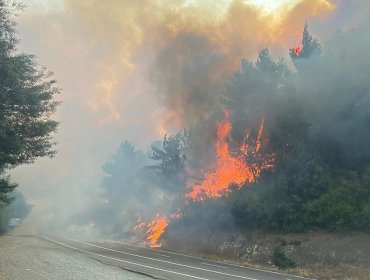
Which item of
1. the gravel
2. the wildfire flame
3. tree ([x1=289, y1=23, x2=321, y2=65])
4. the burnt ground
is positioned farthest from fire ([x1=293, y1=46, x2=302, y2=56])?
the gravel

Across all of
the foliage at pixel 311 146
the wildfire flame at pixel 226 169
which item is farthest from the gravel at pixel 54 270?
the wildfire flame at pixel 226 169

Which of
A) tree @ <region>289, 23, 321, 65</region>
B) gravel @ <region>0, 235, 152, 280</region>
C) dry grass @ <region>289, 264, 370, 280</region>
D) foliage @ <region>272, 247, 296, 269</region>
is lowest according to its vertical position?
gravel @ <region>0, 235, 152, 280</region>

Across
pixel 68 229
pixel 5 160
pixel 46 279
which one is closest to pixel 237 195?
pixel 5 160

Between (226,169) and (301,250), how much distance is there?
1487cm

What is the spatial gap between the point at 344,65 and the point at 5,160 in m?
27.6

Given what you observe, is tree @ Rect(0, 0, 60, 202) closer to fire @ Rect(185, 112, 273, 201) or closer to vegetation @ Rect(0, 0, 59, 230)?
vegetation @ Rect(0, 0, 59, 230)

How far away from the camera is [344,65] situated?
32.9 m

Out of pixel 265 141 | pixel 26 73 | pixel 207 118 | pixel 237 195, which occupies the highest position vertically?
pixel 207 118

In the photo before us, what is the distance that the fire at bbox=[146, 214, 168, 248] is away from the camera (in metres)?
41.4

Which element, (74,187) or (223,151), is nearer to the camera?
(223,151)

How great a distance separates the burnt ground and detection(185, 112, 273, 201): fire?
19.2 ft

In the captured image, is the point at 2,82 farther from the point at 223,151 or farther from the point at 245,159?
the point at 223,151

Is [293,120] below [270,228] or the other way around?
the other way around

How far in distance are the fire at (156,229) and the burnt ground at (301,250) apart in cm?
842
